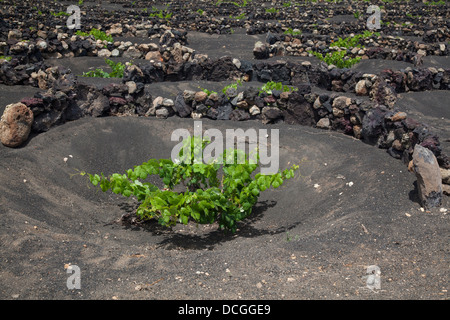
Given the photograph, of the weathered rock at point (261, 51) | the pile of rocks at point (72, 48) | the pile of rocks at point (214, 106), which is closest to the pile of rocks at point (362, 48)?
the weathered rock at point (261, 51)

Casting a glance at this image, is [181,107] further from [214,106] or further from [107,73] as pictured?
[107,73]

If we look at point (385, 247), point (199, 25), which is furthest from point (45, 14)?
point (385, 247)

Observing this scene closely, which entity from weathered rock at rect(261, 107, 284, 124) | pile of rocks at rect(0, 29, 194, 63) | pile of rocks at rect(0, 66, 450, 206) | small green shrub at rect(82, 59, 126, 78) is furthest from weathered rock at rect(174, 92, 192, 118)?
pile of rocks at rect(0, 29, 194, 63)

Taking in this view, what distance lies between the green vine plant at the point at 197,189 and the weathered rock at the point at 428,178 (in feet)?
4.73

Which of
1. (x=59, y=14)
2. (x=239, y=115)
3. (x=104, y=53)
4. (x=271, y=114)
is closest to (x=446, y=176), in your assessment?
(x=271, y=114)

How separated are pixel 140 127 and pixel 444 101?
25.8 feet

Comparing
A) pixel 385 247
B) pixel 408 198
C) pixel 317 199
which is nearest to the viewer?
pixel 385 247

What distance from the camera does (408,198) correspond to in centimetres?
567

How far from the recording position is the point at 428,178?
535 centimetres

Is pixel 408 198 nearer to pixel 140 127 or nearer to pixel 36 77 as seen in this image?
pixel 140 127

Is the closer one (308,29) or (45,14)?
(308,29)

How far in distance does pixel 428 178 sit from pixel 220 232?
253 cm

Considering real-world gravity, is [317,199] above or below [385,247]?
below

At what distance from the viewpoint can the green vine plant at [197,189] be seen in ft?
16.7
